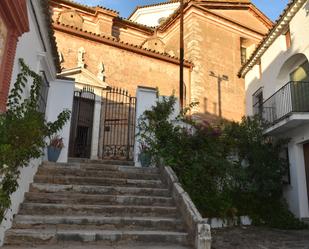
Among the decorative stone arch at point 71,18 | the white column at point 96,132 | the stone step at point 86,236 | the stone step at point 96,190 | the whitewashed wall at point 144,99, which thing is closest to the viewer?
the stone step at point 86,236

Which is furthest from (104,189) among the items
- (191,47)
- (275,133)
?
(191,47)

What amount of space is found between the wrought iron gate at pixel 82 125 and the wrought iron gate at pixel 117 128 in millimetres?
662

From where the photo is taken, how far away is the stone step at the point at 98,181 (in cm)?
750

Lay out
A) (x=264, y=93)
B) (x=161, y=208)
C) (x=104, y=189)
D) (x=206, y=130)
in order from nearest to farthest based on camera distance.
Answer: (x=161, y=208) → (x=104, y=189) → (x=206, y=130) → (x=264, y=93)

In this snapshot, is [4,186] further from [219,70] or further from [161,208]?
[219,70]

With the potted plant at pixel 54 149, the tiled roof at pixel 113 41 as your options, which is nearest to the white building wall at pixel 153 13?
the tiled roof at pixel 113 41

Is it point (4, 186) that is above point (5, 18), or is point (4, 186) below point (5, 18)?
below

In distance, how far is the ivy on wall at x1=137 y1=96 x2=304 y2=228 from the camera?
30.7ft

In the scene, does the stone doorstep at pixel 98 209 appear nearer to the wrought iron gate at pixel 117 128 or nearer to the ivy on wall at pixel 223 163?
the ivy on wall at pixel 223 163

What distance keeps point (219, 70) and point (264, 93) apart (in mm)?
5521

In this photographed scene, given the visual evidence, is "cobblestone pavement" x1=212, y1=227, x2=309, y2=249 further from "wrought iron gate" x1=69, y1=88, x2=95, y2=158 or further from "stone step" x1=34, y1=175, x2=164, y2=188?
"wrought iron gate" x1=69, y1=88, x2=95, y2=158

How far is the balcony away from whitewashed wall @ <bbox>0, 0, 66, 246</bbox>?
7.86m

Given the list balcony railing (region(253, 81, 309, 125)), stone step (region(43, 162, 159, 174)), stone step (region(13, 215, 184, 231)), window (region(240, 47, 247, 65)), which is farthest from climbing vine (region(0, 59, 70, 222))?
window (region(240, 47, 247, 65))

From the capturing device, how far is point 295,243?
24.8 ft
